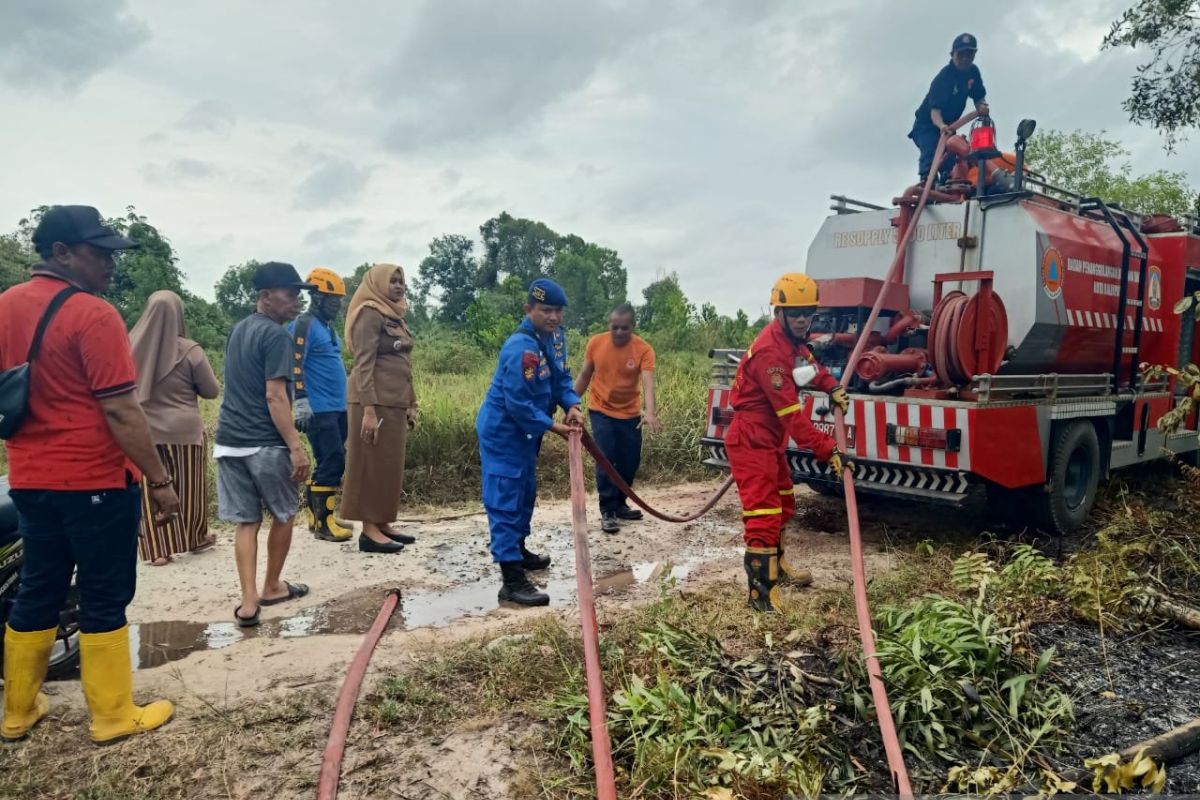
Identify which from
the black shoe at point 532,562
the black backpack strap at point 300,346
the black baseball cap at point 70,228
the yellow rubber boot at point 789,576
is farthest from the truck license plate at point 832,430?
the black baseball cap at point 70,228

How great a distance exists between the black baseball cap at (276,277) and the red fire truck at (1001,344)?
10.4ft

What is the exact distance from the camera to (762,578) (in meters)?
4.18

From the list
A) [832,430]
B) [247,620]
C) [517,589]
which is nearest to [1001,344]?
[832,430]

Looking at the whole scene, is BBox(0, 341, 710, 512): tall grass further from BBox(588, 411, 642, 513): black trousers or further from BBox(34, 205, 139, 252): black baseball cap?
BBox(34, 205, 139, 252): black baseball cap

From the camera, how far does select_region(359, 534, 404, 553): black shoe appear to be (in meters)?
5.46

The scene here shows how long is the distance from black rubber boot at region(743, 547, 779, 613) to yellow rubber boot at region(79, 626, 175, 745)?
2709 mm

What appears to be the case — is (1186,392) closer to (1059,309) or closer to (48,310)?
(1059,309)

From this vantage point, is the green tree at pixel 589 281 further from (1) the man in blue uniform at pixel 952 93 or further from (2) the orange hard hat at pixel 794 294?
(2) the orange hard hat at pixel 794 294

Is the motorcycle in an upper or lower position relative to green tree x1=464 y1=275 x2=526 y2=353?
lower

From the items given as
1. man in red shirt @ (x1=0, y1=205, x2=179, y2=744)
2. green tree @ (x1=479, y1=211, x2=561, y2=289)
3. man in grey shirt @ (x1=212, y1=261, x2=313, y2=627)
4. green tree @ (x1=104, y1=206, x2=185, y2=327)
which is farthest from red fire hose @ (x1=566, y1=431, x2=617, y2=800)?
green tree @ (x1=479, y1=211, x2=561, y2=289)

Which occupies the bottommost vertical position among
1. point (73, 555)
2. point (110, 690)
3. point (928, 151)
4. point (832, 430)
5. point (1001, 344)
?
point (110, 690)

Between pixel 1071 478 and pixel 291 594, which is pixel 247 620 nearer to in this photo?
pixel 291 594

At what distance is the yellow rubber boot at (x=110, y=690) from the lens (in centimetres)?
289

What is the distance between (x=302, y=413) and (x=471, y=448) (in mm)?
2455
